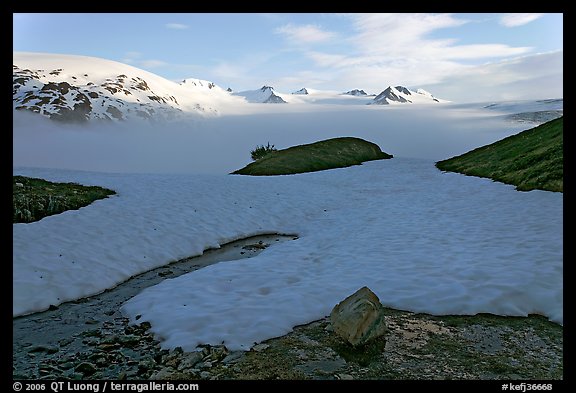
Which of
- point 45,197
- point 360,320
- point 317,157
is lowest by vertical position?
point 360,320

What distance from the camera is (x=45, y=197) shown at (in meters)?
17.7

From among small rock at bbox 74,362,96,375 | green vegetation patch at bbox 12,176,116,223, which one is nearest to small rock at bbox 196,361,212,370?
small rock at bbox 74,362,96,375

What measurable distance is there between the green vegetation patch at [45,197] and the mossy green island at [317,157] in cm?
2253

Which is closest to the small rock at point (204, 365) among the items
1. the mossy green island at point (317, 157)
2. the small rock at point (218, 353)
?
the small rock at point (218, 353)

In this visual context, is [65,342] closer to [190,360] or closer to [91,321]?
[91,321]

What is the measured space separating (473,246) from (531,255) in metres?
2.00

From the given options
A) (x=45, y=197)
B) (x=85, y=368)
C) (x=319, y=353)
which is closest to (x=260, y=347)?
(x=319, y=353)

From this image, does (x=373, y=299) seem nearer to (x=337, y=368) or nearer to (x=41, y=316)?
(x=337, y=368)

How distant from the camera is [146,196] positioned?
70.0ft

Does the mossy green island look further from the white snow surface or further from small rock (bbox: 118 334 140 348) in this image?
small rock (bbox: 118 334 140 348)

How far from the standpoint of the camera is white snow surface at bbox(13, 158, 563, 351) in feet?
28.2

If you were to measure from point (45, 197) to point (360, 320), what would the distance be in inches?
675

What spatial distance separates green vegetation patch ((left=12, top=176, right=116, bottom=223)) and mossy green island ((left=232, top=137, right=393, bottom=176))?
22528 mm
